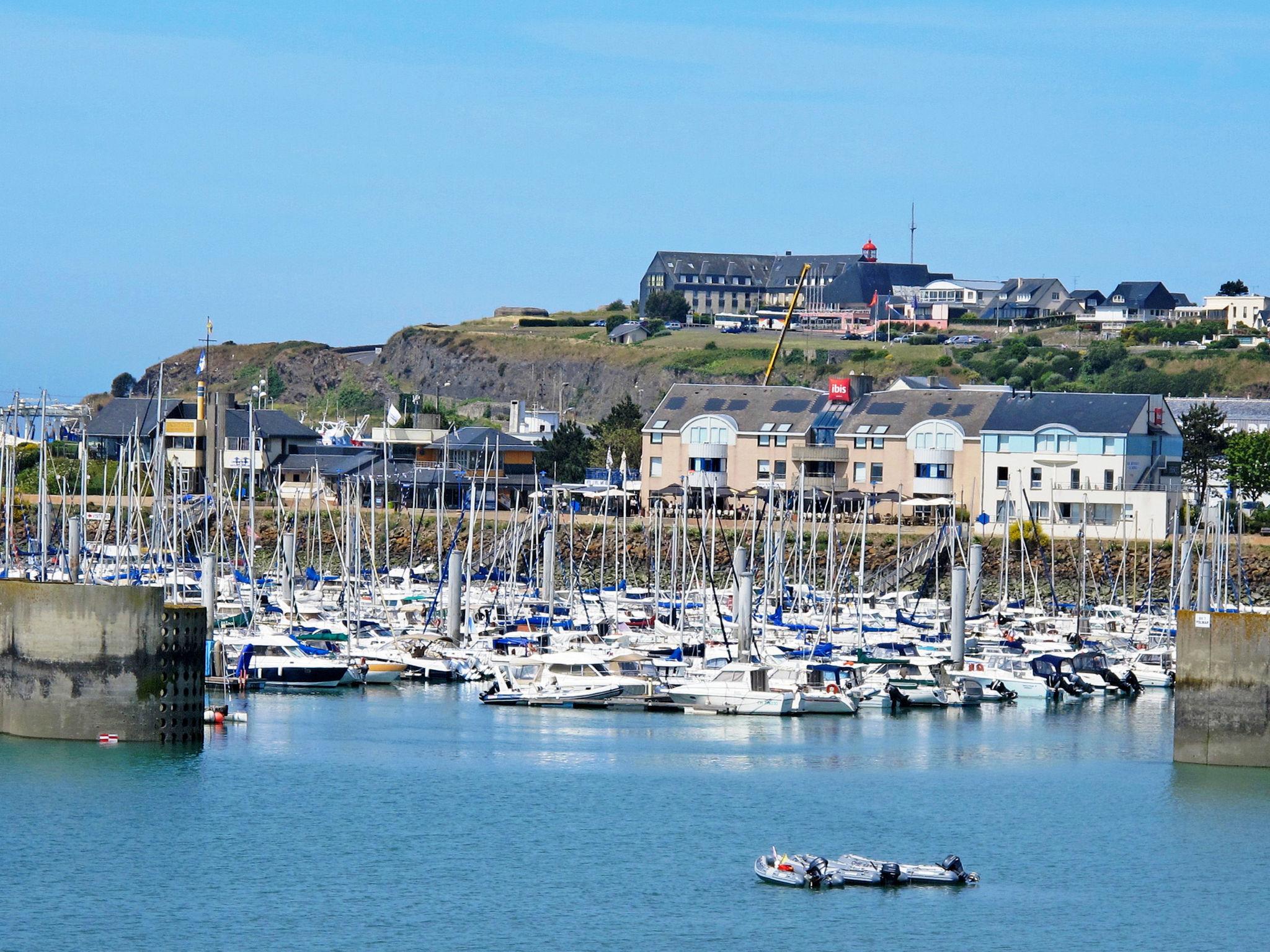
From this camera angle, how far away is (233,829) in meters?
37.2

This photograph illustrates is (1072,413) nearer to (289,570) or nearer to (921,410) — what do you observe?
(921,410)

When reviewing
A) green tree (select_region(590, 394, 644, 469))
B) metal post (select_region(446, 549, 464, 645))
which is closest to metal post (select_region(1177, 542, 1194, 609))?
metal post (select_region(446, 549, 464, 645))

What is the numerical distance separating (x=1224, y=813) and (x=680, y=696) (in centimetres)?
1673

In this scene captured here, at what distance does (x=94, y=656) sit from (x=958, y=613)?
2603 cm

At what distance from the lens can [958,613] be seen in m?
57.7

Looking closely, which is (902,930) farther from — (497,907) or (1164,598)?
(1164,598)

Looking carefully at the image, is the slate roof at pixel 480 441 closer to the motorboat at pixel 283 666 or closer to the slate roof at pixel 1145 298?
the motorboat at pixel 283 666

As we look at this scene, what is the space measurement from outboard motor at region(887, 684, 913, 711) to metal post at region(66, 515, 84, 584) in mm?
21105

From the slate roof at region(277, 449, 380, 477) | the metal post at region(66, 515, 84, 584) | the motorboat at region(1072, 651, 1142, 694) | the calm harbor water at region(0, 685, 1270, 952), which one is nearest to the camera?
the calm harbor water at region(0, 685, 1270, 952)

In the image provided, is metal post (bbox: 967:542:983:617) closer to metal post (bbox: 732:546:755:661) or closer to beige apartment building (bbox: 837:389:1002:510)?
metal post (bbox: 732:546:755:661)

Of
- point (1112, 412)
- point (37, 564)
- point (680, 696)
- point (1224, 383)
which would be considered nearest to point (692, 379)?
point (1224, 383)

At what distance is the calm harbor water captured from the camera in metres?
31.3

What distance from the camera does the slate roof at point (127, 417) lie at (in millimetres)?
101438

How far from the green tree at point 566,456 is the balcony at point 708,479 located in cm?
1223
